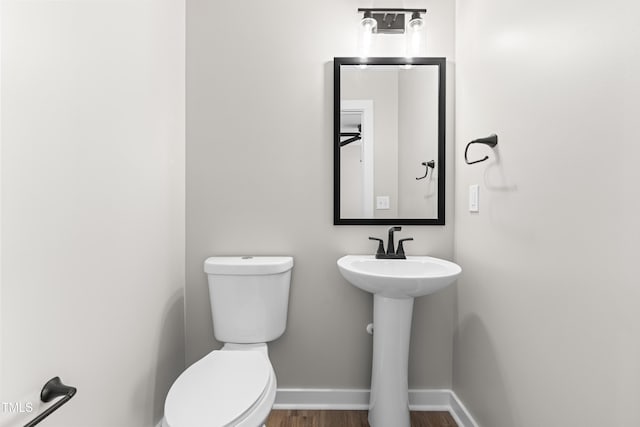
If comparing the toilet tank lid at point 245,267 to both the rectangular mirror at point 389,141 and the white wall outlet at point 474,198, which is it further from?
the white wall outlet at point 474,198

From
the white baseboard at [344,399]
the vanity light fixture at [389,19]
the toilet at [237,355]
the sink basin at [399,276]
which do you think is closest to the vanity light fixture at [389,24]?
the vanity light fixture at [389,19]

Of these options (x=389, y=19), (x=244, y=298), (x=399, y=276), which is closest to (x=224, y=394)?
(x=244, y=298)

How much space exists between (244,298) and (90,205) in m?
0.74

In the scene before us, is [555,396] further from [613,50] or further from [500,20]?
[500,20]

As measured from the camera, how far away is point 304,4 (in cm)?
164

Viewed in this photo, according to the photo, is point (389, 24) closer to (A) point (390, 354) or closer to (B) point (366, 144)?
(B) point (366, 144)

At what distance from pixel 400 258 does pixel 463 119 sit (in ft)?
2.53

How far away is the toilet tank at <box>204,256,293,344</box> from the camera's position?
146cm

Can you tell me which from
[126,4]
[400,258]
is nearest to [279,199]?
[400,258]

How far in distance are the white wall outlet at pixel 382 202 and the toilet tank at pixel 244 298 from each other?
60 centimetres

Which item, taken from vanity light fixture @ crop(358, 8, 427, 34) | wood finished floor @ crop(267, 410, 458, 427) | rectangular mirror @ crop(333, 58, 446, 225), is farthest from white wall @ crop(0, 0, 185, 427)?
vanity light fixture @ crop(358, 8, 427, 34)

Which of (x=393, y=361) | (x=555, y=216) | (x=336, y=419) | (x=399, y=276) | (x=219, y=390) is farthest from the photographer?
(x=336, y=419)

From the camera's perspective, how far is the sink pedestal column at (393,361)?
1.41 m

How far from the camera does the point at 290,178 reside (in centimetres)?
166
